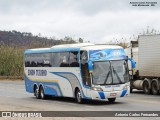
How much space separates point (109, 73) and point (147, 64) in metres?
8.97

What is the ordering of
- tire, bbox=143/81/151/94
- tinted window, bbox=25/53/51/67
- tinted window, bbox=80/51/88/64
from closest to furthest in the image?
tinted window, bbox=80/51/88/64, tinted window, bbox=25/53/51/67, tire, bbox=143/81/151/94

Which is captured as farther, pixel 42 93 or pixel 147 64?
pixel 147 64

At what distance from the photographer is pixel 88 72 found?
82.9 ft

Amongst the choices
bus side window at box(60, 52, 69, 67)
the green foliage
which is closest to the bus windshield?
bus side window at box(60, 52, 69, 67)

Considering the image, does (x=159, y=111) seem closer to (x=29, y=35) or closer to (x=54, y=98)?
(x=54, y=98)

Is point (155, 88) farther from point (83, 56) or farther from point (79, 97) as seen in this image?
point (83, 56)

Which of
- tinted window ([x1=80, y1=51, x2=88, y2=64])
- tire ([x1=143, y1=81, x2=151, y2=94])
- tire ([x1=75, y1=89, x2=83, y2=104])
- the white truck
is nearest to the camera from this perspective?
tinted window ([x1=80, y1=51, x2=88, y2=64])

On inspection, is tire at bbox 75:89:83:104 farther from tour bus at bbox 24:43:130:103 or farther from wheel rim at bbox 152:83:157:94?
wheel rim at bbox 152:83:157:94

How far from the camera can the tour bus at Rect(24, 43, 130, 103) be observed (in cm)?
2509

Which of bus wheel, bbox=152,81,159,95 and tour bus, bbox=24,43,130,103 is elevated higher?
tour bus, bbox=24,43,130,103

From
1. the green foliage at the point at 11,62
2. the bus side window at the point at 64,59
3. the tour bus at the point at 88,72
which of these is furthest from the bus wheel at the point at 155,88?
the green foliage at the point at 11,62

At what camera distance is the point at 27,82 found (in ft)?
111

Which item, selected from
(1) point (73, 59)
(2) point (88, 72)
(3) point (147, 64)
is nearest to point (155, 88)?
(3) point (147, 64)

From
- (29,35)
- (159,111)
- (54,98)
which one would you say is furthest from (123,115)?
(29,35)
